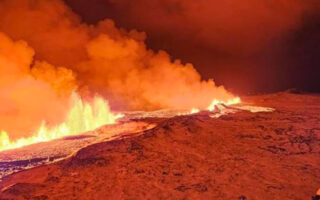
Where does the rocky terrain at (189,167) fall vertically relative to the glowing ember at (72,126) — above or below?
below

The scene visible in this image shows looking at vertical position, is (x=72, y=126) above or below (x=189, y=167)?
above

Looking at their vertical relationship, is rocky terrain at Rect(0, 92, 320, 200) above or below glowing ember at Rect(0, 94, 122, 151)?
below

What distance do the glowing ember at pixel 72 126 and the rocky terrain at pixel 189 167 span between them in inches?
258

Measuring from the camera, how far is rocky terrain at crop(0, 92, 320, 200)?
544 inches

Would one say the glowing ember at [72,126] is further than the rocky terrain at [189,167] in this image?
Yes

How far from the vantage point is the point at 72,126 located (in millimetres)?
29906

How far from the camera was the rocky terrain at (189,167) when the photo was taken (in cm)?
1382

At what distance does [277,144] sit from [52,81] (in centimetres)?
2669

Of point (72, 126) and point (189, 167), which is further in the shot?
point (72, 126)

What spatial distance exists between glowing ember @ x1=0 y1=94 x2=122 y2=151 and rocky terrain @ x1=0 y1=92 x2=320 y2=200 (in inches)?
258

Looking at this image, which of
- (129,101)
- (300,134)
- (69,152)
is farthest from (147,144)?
(129,101)

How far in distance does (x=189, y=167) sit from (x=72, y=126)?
15.7m

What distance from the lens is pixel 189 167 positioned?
16.7 metres

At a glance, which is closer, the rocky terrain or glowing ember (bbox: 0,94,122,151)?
the rocky terrain
